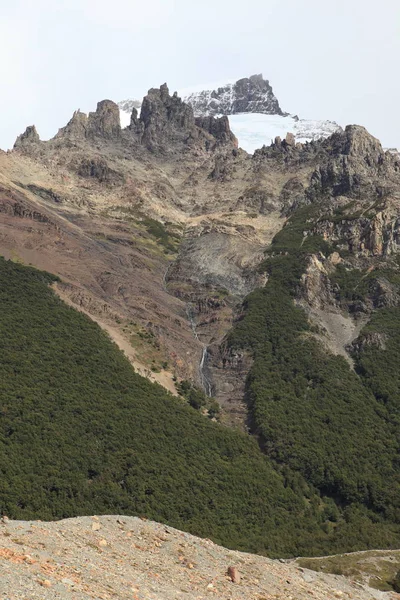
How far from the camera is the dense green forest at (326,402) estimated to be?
8881 cm

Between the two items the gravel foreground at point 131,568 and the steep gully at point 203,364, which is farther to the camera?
the steep gully at point 203,364

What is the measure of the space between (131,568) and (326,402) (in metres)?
78.7

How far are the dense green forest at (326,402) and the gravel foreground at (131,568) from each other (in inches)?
1555

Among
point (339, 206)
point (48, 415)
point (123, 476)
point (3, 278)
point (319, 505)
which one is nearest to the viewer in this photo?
point (123, 476)

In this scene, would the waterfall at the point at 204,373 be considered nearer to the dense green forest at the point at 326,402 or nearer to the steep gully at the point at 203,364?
the steep gully at the point at 203,364

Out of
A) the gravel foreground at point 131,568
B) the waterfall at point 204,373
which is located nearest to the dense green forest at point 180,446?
the waterfall at point 204,373

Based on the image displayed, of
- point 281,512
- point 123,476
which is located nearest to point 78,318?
point 123,476

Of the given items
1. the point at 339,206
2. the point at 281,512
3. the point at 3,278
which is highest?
the point at 339,206

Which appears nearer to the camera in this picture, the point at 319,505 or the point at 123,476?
the point at 123,476

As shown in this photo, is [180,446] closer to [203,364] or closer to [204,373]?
[204,373]

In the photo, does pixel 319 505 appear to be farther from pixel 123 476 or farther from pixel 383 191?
pixel 383 191

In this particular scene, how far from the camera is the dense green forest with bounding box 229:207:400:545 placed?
291 ft

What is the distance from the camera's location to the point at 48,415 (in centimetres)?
7725

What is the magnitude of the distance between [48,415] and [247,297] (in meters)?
73.9
